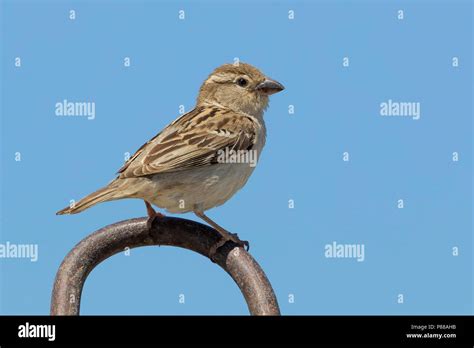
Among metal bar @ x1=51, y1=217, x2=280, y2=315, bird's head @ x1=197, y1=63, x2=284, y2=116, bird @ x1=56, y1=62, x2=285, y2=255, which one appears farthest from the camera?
bird's head @ x1=197, y1=63, x2=284, y2=116

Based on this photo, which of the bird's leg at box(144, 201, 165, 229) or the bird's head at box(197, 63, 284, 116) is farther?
the bird's head at box(197, 63, 284, 116)

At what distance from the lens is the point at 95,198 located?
6.64m

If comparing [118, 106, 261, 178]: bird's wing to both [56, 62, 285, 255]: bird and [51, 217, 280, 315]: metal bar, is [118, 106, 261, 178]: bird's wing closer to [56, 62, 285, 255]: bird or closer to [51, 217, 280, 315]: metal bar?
[56, 62, 285, 255]: bird

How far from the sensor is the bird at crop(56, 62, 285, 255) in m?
7.05

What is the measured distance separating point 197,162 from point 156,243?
1.91 m

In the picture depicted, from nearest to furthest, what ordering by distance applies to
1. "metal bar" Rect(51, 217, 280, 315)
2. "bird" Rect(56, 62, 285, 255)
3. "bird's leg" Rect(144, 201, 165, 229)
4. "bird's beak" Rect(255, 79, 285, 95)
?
"metal bar" Rect(51, 217, 280, 315) < "bird's leg" Rect(144, 201, 165, 229) < "bird" Rect(56, 62, 285, 255) < "bird's beak" Rect(255, 79, 285, 95)

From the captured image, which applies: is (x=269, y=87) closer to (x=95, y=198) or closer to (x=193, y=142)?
(x=193, y=142)

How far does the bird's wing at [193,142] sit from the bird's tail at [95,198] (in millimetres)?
192

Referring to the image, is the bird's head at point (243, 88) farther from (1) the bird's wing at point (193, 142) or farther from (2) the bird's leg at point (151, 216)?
(2) the bird's leg at point (151, 216)

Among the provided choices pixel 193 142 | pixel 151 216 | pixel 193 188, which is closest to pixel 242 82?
pixel 193 142

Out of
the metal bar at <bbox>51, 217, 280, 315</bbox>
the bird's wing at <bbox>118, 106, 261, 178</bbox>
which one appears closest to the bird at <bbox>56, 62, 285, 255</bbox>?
the bird's wing at <bbox>118, 106, 261, 178</bbox>
